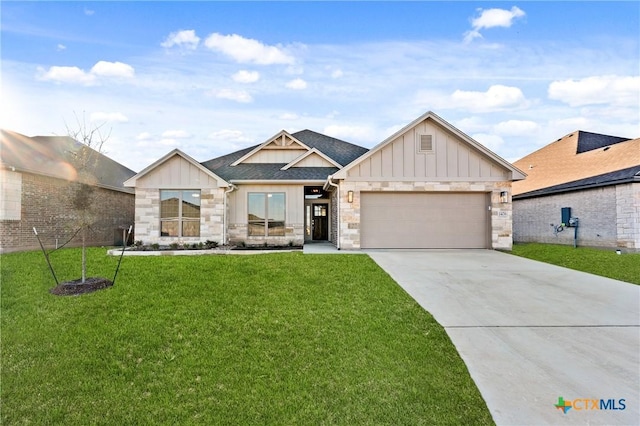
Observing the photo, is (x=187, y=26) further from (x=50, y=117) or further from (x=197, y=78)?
(x=50, y=117)

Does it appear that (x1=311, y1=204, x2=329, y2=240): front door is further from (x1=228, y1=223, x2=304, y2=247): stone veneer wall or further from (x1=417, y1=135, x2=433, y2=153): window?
(x1=417, y1=135, x2=433, y2=153): window

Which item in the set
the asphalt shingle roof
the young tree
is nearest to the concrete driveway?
the young tree

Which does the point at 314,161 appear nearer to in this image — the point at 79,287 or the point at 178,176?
the point at 178,176

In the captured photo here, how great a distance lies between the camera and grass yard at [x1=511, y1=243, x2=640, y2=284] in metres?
8.36

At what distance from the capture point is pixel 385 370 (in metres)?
3.44

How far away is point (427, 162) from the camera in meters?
11.8

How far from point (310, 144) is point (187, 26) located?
8351 mm

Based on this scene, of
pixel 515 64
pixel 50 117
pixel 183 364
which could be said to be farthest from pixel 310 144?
pixel 183 364

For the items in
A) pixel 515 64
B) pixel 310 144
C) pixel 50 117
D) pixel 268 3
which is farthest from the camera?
pixel 310 144

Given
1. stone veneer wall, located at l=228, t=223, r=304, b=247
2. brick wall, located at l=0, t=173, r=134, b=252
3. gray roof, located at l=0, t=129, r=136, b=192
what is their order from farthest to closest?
stone veneer wall, located at l=228, t=223, r=304, b=247, gray roof, located at l=0, t=129, r=136, b=192, brick wall, located at l=0, t=173, r=134, b=252

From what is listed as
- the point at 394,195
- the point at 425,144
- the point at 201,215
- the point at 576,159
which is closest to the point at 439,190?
the point at 394,195

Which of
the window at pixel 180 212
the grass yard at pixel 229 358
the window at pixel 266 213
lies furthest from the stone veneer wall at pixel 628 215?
the window at pixel 180 212

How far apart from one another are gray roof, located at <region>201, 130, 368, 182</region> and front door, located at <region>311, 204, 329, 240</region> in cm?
239

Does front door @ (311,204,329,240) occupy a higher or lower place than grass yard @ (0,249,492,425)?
higher
